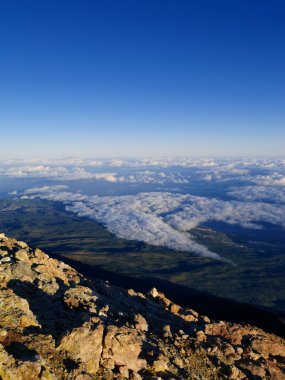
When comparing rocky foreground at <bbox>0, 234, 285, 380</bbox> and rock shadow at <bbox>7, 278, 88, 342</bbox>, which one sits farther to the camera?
rock shadow at <bbox>7, 278, 88, 342</bbox>

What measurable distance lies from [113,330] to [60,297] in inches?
492

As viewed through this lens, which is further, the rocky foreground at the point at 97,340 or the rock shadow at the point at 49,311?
the rock shadow at the point at 49,311

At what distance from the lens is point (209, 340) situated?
4450 cm

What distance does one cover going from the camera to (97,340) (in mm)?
30406

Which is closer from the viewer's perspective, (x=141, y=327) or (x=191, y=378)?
(x=191, y=378)

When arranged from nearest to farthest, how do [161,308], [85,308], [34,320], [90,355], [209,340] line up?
[90,355]
[34,320]
[85,308]
[209,340]
[161,308]

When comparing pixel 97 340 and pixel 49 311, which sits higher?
pixel 97 340

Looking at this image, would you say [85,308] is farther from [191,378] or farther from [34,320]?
[191,378]

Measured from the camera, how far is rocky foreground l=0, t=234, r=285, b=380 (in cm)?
2709

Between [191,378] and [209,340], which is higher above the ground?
[191,378]

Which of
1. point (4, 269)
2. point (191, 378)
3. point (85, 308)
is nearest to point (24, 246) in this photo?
point (4, 269)

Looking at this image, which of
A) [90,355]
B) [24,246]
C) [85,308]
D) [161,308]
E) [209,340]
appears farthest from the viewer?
[24,246]

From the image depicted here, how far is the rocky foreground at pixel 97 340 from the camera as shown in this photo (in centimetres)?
2709

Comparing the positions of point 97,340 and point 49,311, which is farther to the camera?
point 49,311
